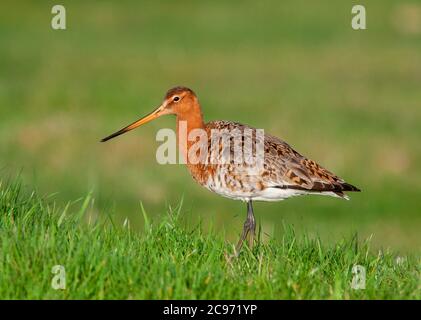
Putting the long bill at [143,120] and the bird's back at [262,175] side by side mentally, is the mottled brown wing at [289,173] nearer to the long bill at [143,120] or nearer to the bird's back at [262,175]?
the bird's back at [262,175]

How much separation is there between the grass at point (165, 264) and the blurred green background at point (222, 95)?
248 centimetres

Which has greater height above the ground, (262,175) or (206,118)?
(206,118)

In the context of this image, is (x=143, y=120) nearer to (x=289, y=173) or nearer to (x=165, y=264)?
(x=289, y=173)

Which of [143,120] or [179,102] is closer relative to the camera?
[143,120]

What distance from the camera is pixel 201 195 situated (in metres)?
19.2

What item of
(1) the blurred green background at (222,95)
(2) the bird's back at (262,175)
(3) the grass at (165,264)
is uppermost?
(1) the blurred green background at (222,95)

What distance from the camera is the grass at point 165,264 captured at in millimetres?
7059

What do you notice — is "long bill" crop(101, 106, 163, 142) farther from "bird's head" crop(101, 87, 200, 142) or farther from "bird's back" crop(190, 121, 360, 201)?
"bird's back" crop(190, 121, 360, 201)

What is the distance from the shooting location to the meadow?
7.39m

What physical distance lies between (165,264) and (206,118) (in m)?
15.9

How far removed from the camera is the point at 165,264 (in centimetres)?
736

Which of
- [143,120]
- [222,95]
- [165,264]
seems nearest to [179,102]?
[143,120]

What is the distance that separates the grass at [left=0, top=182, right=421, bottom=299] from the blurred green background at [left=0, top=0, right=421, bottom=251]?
2479 millimetres

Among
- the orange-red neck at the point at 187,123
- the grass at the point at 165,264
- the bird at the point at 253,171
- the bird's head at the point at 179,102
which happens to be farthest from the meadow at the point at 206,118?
the bird's head at the point at 179,102
